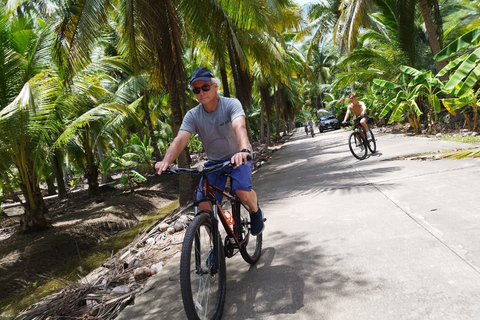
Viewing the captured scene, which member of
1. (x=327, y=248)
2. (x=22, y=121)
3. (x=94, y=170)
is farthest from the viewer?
(x=94, y=170)

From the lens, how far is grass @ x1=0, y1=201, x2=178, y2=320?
5.57 m

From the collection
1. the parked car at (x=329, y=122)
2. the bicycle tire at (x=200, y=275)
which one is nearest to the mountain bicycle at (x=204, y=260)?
the bicycle tire at (x=200, y=275)

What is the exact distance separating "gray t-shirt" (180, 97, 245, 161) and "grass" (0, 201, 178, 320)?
2.64 metres

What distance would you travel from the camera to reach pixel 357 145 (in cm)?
909

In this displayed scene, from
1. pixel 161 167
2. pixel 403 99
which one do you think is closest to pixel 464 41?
pixel 161 167

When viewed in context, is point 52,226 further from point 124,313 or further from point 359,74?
point 359,74

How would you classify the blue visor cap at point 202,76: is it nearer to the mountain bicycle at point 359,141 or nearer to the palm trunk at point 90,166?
the mountain bicycle at point 359,141

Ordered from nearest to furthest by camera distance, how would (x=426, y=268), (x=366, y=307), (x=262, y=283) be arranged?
(x=366, y=307) < (x=426, y=268) < (x=262, y=283)

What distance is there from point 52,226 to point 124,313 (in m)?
7.22

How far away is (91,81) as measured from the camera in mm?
9430

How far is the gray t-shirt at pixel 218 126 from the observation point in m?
3.10

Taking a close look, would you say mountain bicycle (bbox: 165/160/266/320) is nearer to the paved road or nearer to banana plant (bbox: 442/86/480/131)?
the paved road

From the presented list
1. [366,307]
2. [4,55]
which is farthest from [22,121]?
[366,307]

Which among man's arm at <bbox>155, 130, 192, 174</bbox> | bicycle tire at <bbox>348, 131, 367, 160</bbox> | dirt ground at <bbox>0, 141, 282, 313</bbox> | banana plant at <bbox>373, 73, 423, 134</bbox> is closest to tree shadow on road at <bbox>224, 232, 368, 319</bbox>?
man's arm at <bbox>155, 130, 192, 174</bbox>
